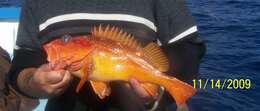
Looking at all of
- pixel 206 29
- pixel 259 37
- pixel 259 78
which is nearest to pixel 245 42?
pixel 259 37

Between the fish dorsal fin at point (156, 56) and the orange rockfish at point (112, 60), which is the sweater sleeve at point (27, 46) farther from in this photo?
the fish dorsal fin at point (156, 56)

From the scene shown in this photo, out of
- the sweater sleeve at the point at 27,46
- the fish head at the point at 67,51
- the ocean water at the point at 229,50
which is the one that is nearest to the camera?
the fish head at the point at 67,51

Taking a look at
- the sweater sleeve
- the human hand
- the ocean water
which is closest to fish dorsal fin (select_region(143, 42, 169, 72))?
the human hand

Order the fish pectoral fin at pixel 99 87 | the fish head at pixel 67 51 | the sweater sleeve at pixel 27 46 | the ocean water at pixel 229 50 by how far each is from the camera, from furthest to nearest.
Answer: the ocean water at pixel 229 50 → the sweater sleeve at pixel 27 46 → the fish pectoral fin at pixel 99 87 → the fish head at pixel 67 51

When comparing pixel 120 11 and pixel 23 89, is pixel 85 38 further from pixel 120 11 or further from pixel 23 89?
pixel 23 89

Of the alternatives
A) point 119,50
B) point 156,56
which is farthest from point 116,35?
point 156,56

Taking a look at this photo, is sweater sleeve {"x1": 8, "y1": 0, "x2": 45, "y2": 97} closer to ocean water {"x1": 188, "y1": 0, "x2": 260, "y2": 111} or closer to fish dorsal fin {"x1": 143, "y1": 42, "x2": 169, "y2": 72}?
fish dorsal fin {"x1": 143, "y1": 42, "x2": 169, "y2": 72}

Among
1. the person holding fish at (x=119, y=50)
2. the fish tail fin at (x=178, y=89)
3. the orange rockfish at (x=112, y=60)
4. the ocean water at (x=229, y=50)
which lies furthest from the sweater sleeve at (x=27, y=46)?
the ocean water at (x=229, y=50)

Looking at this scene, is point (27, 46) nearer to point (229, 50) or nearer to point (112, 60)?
point (112, 60)
